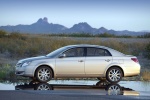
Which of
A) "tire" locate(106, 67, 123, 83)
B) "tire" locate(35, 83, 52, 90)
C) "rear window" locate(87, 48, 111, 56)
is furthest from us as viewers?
"rear window" locate(87, 48, 111, 56)

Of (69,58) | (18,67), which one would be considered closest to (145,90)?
(69,58)

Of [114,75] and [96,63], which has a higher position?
[96,63]

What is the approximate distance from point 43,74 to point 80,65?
1.52 meters

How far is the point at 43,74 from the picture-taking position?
17.4 metres

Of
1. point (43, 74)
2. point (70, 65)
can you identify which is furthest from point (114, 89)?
point (43, 74)

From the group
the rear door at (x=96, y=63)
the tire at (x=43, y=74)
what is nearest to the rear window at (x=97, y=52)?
the rear door at (x=96, y=63)

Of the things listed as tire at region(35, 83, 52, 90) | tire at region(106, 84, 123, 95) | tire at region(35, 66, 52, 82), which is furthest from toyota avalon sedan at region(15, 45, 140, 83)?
tire at region(106, 84, 123, 95)

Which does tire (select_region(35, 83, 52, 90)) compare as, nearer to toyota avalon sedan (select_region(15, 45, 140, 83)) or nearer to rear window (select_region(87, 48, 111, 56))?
toyota avalon sedan (select_region(15, 45, 140, 83))

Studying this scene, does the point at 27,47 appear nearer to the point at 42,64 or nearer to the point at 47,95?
the point at 42,64

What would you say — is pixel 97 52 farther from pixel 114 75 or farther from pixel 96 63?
pixel 114 75

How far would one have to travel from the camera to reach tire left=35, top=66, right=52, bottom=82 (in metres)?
17.4

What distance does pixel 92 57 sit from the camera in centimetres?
1791

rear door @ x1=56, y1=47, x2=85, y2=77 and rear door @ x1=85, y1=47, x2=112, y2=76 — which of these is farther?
rear door @ x1=85, y1=47, x2=112, y2=76

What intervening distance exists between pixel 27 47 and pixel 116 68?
22.6 meters
